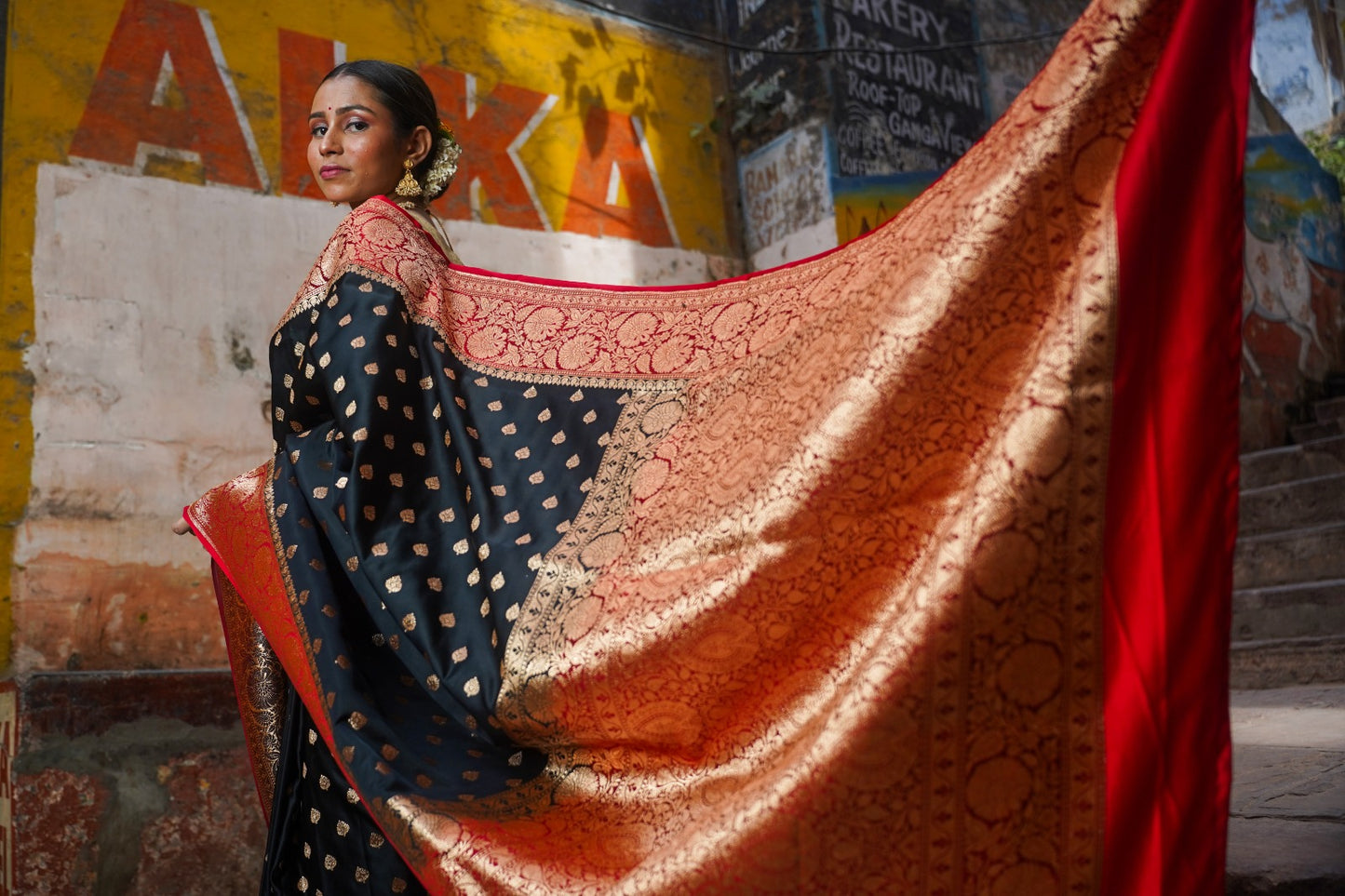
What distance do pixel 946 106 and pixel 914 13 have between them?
455mm

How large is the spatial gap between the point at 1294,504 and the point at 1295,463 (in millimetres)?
419

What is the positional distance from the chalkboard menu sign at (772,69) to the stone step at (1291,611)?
2.48 metres

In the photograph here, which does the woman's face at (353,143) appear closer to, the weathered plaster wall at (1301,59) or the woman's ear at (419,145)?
the woman's ear at (419,145)

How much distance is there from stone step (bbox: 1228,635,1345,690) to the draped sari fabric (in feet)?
7.43

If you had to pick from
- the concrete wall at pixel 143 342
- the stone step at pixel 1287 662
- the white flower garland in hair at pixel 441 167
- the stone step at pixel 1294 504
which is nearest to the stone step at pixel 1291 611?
the stone step at pixel 1287 662

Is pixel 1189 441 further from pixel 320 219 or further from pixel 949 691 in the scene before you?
pixel 320 219

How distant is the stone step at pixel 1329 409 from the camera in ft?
18.7

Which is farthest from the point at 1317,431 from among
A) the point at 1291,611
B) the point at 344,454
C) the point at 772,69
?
the point at 344,454

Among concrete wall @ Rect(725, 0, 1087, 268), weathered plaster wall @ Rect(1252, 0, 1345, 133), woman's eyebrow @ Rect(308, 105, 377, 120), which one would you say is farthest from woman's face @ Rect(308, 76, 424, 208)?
weathered plaster wall @ Rect(1252, 0, 1345, 133)

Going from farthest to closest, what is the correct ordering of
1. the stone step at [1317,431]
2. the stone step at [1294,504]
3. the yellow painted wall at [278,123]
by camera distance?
the stone step at [1317,431], the stone step at [1294,504], the yellow painted wall at [278,123]

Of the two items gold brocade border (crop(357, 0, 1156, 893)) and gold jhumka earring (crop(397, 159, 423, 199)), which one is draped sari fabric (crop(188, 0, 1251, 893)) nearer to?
gold brocade border (crop(357, 0, 1156, 893))

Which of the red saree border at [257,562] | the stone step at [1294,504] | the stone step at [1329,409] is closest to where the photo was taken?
the red saree border at [257,562]

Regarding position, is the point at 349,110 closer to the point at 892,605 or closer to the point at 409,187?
the point at 409,187

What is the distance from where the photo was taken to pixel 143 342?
3148mm
